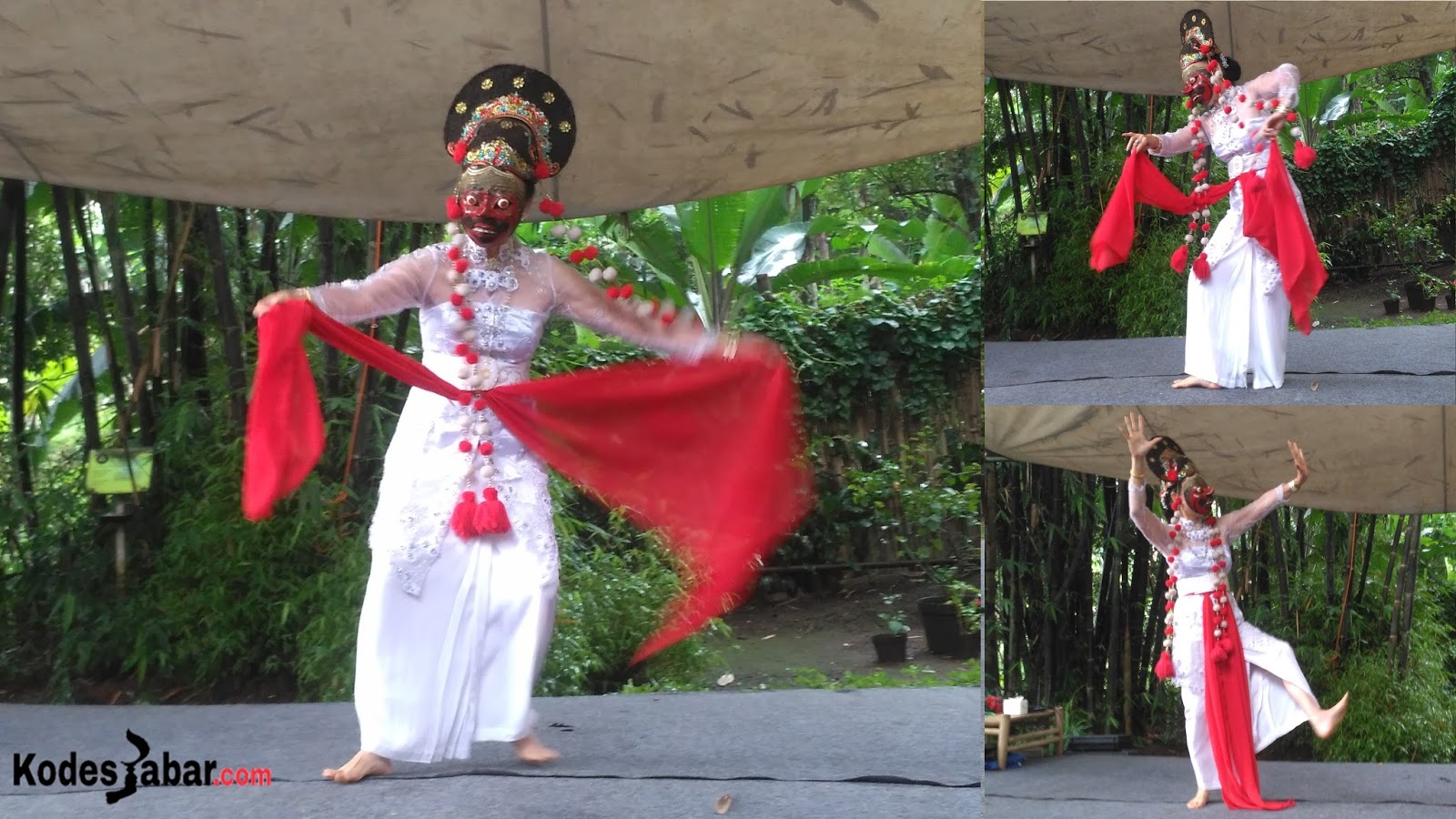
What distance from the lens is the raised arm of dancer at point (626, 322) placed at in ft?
7.57

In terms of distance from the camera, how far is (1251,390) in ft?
6.41

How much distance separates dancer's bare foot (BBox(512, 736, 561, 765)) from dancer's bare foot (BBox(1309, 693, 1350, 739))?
118cm

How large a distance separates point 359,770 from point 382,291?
77 cm

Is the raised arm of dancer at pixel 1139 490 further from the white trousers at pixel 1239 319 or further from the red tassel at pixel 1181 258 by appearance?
the red tassel at pixel 1181 258

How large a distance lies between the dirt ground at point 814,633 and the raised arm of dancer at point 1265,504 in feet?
1.94

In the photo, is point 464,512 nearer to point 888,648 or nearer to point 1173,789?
point 888,648

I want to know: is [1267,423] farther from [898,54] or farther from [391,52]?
[391,52]

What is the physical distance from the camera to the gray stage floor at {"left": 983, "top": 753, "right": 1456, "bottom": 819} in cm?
189

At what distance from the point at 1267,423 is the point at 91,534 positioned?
6.38 feet

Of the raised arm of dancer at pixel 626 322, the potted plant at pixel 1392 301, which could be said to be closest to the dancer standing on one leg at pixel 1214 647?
the potted plant at pixel 1392 301

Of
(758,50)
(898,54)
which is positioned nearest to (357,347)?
(758,50)

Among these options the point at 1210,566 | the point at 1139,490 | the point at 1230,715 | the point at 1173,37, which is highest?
the point at 1173,37

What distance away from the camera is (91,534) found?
95.8 inches

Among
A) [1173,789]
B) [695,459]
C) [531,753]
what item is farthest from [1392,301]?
[531,753]
